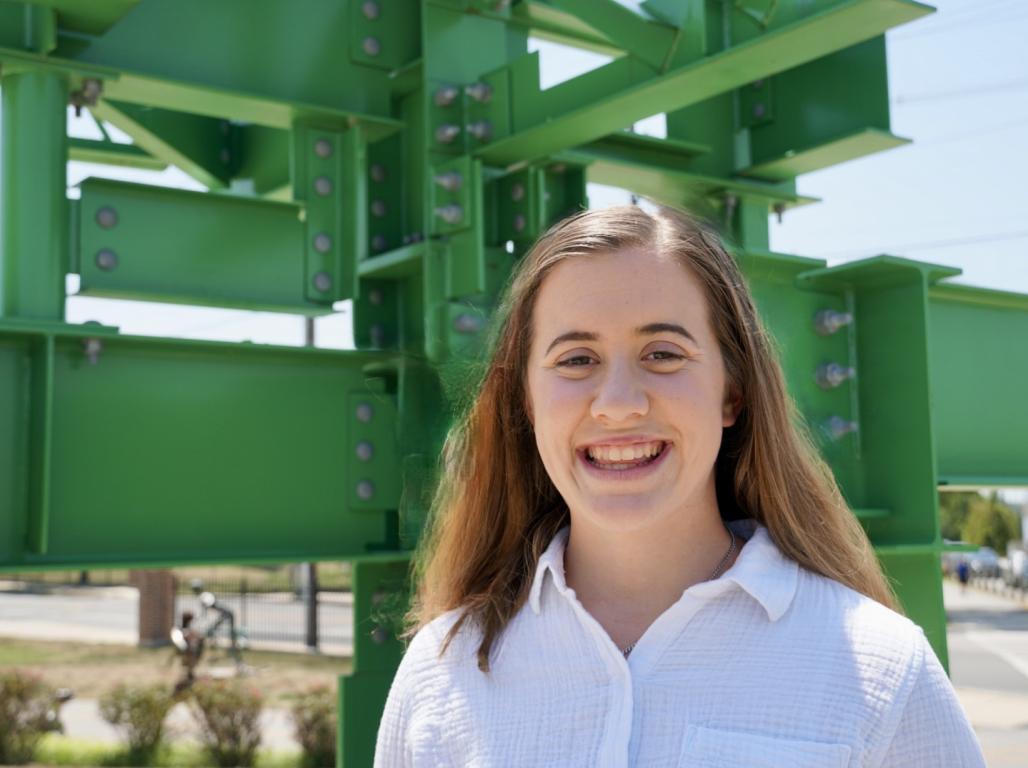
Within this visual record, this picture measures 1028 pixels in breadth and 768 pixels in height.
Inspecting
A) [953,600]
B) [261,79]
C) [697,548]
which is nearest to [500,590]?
[697,548]

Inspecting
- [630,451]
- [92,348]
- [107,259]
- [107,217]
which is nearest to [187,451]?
[92,348]

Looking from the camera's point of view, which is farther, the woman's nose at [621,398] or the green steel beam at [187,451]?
the green steel beam at [187,451]

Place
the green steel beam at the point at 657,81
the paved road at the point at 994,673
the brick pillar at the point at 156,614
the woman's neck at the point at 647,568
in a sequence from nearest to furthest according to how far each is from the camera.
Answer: the woman's neck at the point at 647,568 < the green steel beam at the point at 657,81 < the paved road at the point at 994,673 < the brick pillar at the point at 156,614

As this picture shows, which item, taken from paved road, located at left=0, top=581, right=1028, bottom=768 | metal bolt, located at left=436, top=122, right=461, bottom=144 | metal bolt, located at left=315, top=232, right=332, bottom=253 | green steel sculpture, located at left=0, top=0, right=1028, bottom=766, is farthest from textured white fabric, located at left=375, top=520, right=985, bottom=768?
paved road, located at left=0, top=581, right=1028, bottom=768

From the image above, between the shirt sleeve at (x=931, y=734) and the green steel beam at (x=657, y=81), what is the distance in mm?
1962

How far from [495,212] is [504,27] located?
709 millimetres

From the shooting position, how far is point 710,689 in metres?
1.74

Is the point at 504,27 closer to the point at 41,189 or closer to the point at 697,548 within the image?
the point at 41,189

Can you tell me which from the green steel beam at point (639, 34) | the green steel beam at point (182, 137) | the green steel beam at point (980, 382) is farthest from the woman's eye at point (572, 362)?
the green steel beam at point (182, 137)

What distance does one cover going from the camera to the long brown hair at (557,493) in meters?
1.96

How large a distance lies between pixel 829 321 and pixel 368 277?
1587 mm

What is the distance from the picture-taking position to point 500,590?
2107mm

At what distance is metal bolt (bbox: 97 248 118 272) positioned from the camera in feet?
12.0

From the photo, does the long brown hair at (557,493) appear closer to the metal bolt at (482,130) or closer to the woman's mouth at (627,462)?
the woman's mouth at (627,462)
